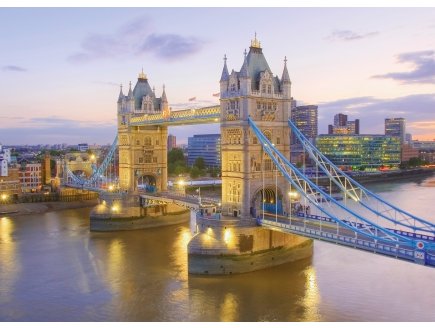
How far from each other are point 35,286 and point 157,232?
1839 cm

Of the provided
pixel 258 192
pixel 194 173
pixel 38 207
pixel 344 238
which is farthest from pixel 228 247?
→ pixel 194 173

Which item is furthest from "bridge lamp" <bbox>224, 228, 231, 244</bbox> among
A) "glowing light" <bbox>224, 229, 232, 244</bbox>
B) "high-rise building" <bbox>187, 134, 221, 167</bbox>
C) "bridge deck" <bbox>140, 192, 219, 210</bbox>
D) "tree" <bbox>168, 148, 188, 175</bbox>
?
"high-rise building" <bbox>187, 134, 221, 167</bbox>

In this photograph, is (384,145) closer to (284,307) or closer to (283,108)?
(283,108)

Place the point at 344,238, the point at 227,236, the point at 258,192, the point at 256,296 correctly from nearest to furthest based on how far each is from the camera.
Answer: the point at 344,238 < the point at 256,296 < the point at 227,236 < the point at 258,192

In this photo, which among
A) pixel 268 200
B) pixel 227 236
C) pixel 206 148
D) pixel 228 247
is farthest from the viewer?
pixel 206 148

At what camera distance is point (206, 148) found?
6353 inches

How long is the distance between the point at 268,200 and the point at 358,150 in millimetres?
117908

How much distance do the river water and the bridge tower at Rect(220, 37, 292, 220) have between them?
5.38 m

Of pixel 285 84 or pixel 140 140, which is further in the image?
pixel 140 140

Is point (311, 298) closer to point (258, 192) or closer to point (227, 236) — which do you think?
point (227, 236)

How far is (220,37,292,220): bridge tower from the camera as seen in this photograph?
34.1 m

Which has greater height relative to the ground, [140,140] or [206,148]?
[206,148]

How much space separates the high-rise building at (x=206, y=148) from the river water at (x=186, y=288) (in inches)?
4527

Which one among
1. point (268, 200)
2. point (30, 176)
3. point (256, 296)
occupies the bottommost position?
point (256, 296)
